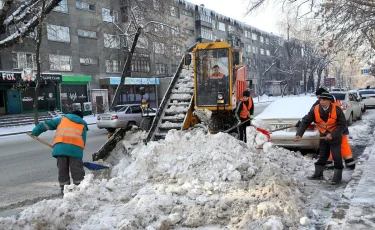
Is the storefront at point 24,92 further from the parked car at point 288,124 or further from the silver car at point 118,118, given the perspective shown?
the parked car at point 288,124

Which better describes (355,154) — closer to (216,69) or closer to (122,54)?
(216,69)

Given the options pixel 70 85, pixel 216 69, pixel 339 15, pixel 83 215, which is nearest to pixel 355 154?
pixel 216 69

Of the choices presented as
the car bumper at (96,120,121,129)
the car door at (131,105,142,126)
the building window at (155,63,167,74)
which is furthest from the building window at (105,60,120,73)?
the car bumper at (96,120,121,129)

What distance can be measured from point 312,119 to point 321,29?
439 inches

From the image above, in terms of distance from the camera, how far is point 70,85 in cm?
3050

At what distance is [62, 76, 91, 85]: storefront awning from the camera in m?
29.5

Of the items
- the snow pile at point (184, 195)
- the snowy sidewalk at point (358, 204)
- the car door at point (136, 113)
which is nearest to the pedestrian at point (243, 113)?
the snow pile at point (184, 195)

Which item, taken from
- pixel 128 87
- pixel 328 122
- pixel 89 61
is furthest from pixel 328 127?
pixel 128 87

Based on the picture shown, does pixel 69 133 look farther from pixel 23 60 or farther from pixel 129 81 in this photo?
pixel 129 81

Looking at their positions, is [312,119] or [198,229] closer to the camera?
[198,229]

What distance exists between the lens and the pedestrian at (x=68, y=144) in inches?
218

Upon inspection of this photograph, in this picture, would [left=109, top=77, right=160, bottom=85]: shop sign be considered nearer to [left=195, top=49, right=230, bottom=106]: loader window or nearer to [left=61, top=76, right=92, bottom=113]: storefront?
[left=61, top=76, right=92, bottom=113]: storefront

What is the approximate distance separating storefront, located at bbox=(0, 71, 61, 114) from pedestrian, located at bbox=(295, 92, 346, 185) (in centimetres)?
2264

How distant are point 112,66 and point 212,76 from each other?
27.8m
